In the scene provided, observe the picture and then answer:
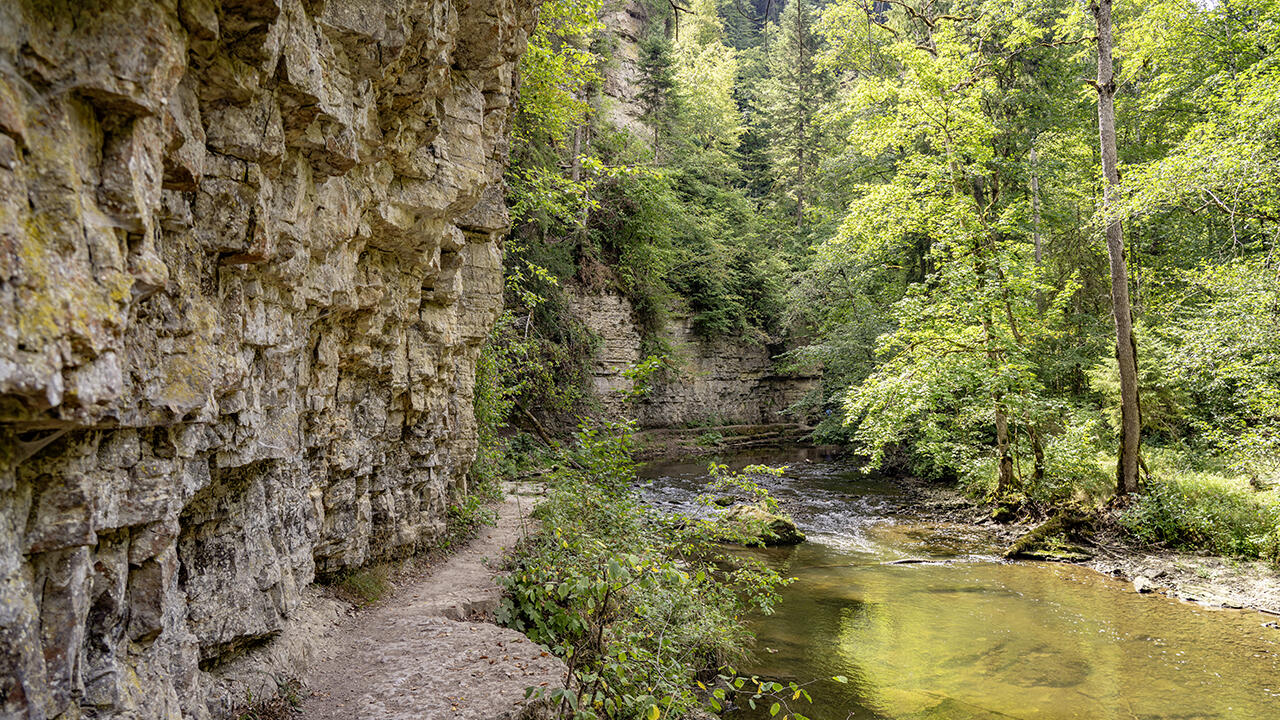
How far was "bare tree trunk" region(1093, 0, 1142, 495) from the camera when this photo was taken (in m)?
12.6

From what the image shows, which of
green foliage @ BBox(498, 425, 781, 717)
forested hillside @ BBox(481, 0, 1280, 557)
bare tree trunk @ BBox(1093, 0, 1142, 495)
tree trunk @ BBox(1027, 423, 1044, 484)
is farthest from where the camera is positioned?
tree trunk @ BBox(1027, 423, 1044, 484)

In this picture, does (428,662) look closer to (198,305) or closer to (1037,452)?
(198,305)

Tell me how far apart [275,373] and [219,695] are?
2044 mm

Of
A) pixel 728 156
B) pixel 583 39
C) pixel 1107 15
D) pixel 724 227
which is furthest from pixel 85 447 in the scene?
pixel 728 156

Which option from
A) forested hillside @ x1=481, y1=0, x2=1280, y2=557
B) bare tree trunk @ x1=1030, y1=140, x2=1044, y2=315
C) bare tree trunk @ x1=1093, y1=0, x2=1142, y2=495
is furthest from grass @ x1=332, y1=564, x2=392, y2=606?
bare tree trunk @ x1=1030, y1=140, x2=1044, y2=315

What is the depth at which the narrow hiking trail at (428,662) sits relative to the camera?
4.63 m

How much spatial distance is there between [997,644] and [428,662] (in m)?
7.21

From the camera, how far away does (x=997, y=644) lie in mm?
8695

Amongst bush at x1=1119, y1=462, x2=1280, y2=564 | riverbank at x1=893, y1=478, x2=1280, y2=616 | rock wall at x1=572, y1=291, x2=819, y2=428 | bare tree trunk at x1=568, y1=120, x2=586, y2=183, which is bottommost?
riverbank at x1=893, y1=478, x2=1280, y2=616

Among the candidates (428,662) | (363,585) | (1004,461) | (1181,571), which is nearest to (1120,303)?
(1004,461)

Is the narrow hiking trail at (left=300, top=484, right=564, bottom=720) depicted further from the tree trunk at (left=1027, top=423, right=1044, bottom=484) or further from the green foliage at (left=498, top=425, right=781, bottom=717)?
the tree trunk at (left=1027, top=423, right=1044, bottom=484)

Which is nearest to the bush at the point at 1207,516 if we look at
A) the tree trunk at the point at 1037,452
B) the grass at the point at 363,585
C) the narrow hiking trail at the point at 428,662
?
the tree trunk at the point at 1037,452

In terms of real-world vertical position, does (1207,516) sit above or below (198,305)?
below

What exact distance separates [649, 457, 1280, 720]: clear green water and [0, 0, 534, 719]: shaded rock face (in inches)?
222
